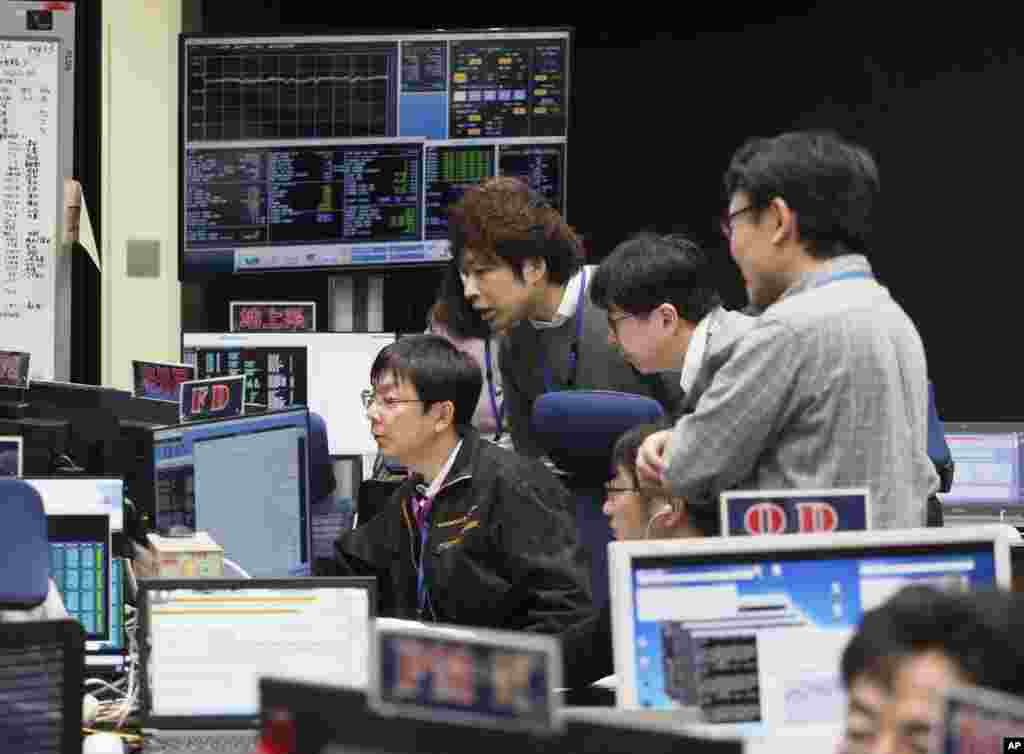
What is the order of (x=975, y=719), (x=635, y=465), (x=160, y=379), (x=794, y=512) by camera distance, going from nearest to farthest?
(x=975, y=719)
(x=794, y=512)
(x=635, y=465)
(x=160, y=379)

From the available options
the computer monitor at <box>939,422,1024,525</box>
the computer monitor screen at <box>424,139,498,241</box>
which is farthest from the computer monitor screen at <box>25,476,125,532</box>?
the computer monitor at <box>939,422,1024,525</box>

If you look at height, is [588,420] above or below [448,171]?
below

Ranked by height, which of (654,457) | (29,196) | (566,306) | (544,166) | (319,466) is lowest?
(319,466)

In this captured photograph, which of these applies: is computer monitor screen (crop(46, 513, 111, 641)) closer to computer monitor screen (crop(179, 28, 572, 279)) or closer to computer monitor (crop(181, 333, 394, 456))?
computer monitor (crop(181, 333, 394, 456))

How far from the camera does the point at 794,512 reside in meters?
2.31

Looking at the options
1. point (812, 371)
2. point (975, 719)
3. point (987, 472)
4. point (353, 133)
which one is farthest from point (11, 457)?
point (987, 472)

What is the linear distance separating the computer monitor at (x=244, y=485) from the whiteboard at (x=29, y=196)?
309cm

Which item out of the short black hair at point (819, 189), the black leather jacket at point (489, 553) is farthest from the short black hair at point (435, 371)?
the short black hair at point (819, 189)

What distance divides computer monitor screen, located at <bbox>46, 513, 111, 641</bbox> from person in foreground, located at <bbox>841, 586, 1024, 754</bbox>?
187 centimetres

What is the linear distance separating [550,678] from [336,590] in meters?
1.61

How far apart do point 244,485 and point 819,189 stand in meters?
1.37

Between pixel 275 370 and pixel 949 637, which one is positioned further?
pixel 275 370

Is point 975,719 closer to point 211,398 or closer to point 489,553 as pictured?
point 489,553

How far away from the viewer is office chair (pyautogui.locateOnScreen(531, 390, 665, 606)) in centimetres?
341
